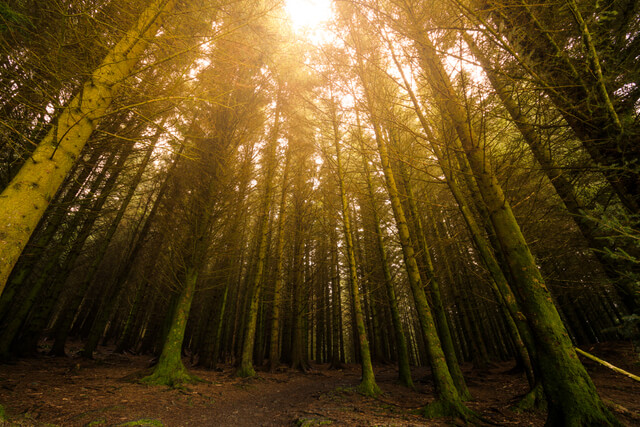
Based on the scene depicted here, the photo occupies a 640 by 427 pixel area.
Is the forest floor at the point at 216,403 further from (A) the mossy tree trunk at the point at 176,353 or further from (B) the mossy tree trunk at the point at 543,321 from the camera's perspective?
(B) the mossy tree trunk at the point at 543,321

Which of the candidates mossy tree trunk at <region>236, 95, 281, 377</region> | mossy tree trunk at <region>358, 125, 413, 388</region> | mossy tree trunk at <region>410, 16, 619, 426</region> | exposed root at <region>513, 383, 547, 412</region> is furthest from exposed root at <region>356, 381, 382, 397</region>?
mossy tree trunk at <region>410, 16, 619, 426</region>

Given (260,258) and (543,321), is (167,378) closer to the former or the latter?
(260,258)

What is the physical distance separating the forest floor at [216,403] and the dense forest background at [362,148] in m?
0.60

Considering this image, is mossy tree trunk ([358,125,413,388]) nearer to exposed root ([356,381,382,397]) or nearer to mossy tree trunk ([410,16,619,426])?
exposed root ([356,381,382,397])

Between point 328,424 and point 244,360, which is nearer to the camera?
point 328,424

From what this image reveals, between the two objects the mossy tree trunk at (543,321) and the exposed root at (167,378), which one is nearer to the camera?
the mossy tree trunk at (543,321)

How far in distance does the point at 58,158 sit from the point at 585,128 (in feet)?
18.7

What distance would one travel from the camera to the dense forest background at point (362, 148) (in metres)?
2.27

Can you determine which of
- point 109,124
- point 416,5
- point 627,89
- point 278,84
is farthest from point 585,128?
point 278,84

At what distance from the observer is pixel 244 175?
6.68 meters

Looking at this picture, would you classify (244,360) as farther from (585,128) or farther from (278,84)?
(278,84)

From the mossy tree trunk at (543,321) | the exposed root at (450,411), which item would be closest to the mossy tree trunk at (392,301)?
the exposed root at (450,411)

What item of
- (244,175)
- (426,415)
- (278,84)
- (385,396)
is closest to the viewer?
(426,415)

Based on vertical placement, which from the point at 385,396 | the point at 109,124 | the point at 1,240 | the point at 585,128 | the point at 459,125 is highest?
the point at 109,124
